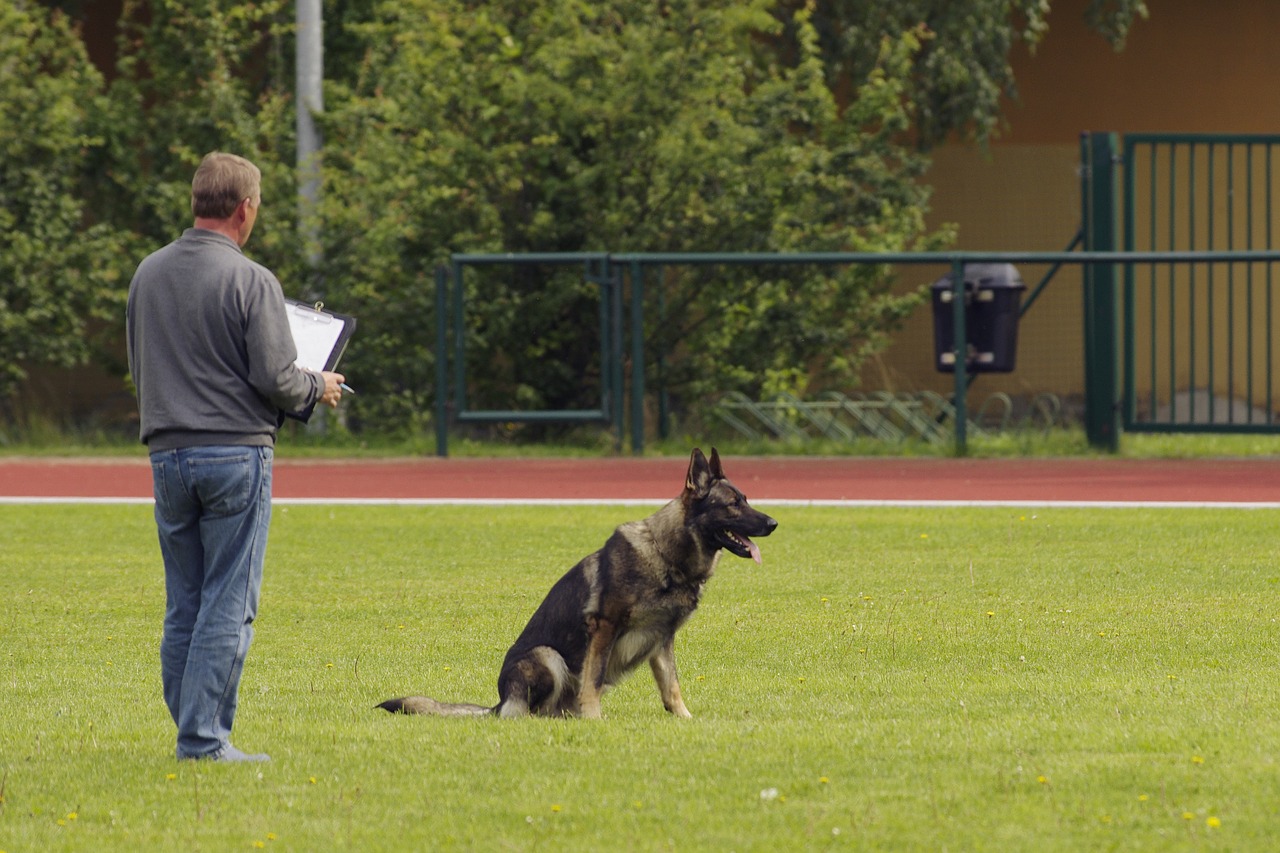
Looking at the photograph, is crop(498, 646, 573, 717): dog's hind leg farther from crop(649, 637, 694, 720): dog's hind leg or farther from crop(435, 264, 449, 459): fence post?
crop(435, 264, 449, 459): fence post

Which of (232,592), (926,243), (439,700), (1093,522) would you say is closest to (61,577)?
(439,700)

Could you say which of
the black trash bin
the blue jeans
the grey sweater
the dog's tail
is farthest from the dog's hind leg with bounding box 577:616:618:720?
the black trash bin

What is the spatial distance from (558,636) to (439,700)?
2.34 feet

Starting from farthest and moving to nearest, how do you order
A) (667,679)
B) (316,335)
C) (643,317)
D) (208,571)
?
(643,317) → (667,679) → (316,335) → (208,571)

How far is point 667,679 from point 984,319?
13.3 m

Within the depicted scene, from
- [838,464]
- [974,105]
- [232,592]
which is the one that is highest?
[974,105]

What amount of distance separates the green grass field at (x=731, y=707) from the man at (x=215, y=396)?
559 millimetres

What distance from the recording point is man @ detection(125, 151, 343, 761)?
19.0ft

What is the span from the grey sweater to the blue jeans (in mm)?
92

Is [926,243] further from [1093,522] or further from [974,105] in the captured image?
[1093,522]

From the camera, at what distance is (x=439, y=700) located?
764 centimetres

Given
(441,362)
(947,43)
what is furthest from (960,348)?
(947,43)

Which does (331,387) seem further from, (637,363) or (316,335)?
(637,363)

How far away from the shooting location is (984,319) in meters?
19.9
